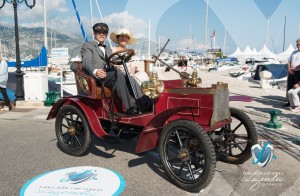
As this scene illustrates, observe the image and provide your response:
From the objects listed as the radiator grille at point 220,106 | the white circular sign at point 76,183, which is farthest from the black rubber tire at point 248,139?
the white circular sign at point 76,183

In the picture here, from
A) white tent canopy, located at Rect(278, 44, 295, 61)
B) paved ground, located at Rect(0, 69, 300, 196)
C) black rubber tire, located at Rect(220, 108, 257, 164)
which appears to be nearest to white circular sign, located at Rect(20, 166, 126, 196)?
paved ground, located at Rect(0, 69, 300, 196)

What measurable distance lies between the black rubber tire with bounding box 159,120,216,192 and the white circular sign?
1.96 feet

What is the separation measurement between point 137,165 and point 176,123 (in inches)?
41.8

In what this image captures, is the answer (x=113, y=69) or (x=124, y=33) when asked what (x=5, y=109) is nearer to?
(x=124, y=33)

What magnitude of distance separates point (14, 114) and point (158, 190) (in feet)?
19.2

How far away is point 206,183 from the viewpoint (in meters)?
2.88

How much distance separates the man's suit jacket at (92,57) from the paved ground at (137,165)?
1.27 metres

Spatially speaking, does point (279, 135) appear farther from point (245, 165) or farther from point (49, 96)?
point (49, 96)

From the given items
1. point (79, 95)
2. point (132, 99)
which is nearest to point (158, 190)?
point (132, 99)

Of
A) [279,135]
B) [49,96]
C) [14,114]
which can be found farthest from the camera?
[49,96]

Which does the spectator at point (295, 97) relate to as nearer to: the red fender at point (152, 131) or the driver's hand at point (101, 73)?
the red fender at point (152, 131)

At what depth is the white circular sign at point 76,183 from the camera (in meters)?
3.00

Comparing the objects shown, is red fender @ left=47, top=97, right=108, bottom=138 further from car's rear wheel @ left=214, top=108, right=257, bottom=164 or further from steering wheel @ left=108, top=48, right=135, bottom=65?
car's rear wheel @ left=214, top=108, right=257, bottom=164

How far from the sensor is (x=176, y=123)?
3064 millimetres
